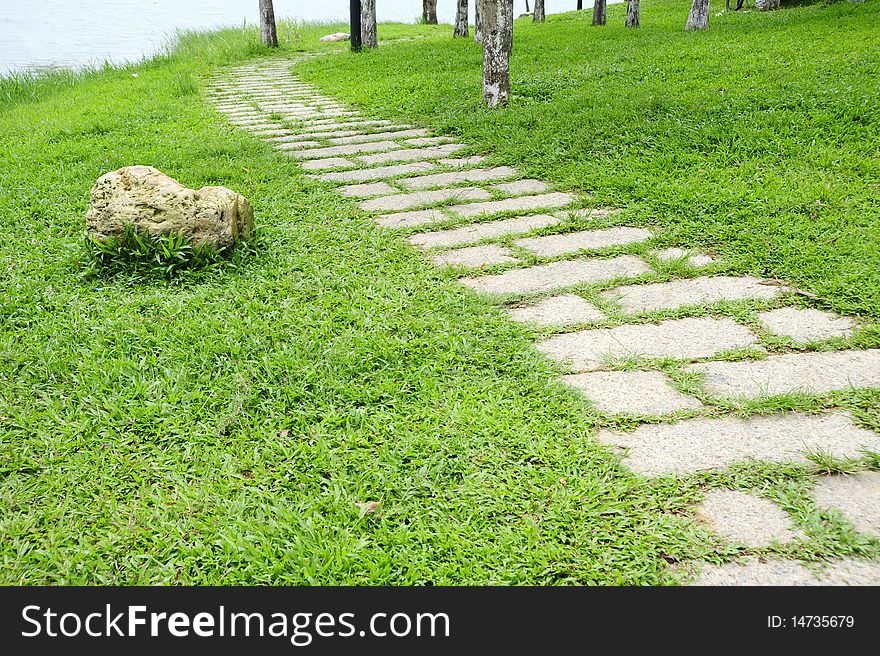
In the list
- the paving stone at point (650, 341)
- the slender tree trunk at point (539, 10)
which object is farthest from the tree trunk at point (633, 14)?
the paving stone at point (650, 341)

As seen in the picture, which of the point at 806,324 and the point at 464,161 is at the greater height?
the point at 464,161

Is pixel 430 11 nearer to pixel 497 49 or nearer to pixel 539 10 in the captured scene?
pixel 539 10

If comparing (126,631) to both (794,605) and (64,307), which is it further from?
(64,307)

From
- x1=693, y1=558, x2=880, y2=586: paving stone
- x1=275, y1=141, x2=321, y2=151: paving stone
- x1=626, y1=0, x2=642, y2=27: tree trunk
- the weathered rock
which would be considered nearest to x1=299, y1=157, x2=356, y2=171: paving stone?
x1=275, y1=141, x2=321, y2=151: paving stone

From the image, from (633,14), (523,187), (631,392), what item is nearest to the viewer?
(631,392)

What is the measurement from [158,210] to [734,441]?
294cm

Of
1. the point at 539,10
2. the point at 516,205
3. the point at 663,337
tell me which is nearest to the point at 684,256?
the point at 663,337

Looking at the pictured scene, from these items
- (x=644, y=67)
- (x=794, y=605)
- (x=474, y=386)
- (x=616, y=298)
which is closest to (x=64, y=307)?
(x=474, y=386)

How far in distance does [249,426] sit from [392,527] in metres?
0.73

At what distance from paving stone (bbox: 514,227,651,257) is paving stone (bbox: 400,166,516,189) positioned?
1.21m

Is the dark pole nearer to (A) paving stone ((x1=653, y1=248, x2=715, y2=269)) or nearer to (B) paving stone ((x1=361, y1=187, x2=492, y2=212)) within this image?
(B) paving stone ((x1=361, y1=187, x2=492, y2=212))

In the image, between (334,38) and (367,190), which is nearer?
(367,190)

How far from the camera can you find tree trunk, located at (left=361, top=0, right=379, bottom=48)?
13117 mm

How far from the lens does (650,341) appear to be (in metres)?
2.87
